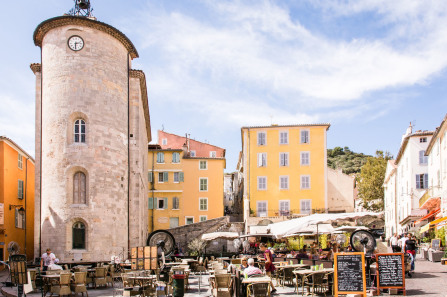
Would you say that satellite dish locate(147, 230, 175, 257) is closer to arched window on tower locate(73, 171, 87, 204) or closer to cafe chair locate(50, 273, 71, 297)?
arched window on tower locate(73, 171, 87, 204)

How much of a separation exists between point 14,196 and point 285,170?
23.0 metres

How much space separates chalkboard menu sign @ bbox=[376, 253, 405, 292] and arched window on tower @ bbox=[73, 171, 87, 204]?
16.0 m

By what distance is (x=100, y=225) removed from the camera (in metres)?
25.2

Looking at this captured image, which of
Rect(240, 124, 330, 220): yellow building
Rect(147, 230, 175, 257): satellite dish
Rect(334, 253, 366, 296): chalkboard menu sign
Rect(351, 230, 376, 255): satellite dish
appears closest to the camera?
Rect(334, 253, 366, 296): chalkboard menu sign

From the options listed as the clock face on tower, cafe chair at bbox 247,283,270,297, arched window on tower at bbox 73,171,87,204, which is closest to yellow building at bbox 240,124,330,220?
arched window on tower at bbox 73,171,87,204

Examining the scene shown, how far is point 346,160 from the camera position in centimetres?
9738

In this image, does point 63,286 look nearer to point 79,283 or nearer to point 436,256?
point 79,283

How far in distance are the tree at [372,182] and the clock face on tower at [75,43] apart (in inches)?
1710

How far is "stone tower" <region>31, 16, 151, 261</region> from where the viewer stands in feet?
81.6

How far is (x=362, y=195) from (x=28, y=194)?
39.5 m

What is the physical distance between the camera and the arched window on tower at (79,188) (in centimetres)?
2525

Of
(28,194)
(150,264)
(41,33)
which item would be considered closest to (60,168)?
(41,33)

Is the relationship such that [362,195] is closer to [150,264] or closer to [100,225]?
[100,225]

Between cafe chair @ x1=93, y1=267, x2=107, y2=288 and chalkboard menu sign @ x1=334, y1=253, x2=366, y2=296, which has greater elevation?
chalkboard menu sign @ x1=334, y1=253, x2=366, y2=296
